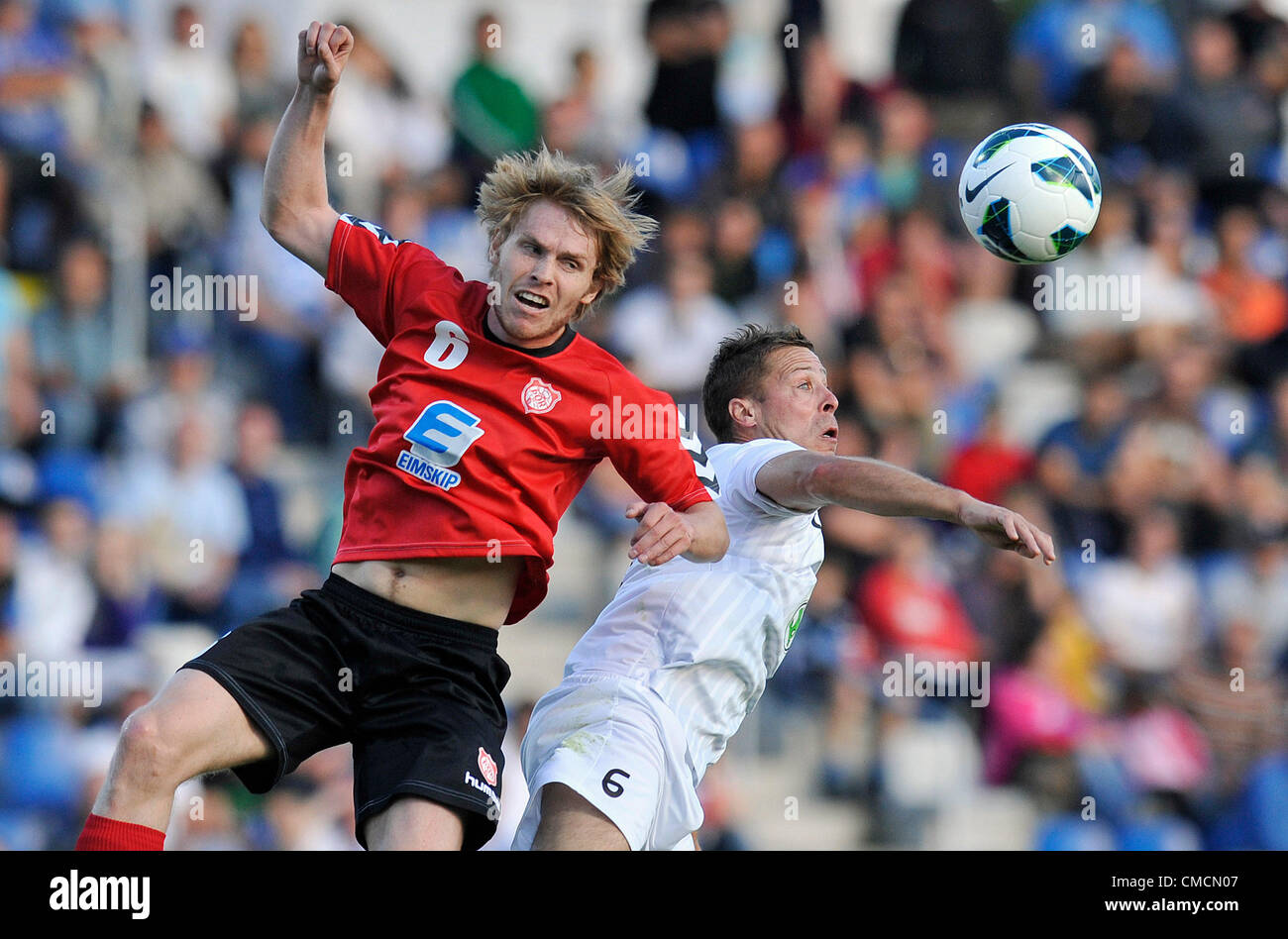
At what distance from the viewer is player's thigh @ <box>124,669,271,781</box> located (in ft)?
13.4

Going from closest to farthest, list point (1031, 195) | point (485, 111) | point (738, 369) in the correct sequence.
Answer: point (738, 369) → point (1031, 195) → point (485, 111)

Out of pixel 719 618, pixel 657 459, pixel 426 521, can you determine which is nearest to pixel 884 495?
pixel 657 459

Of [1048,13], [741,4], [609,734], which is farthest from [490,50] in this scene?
[609,734]

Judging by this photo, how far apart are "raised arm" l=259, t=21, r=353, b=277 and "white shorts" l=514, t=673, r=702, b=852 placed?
1497 millimetres

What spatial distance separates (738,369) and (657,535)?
1.47 meters

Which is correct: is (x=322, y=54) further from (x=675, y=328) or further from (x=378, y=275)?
(x=675, y=328)

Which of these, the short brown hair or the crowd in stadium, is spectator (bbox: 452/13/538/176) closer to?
the crowd in stadium

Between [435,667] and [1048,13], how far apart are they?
302 inches

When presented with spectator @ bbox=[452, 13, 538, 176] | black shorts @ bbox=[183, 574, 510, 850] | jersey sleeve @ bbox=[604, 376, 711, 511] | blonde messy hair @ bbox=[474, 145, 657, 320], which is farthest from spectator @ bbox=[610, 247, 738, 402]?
black shorts @ bbox=[183, 574, 510, 850]

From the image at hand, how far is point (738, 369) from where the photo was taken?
18.3ft

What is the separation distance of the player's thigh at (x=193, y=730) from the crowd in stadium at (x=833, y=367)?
3388 millimetres

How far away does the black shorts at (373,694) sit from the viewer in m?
4.28

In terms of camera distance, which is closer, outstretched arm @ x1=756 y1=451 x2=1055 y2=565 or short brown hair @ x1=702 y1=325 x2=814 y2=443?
outstretched arm @ x1=756 y1=451 x2=1055 y2=565

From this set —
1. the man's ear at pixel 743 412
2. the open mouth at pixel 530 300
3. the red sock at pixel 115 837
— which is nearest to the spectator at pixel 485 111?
the man's ear at pixel 743 412
